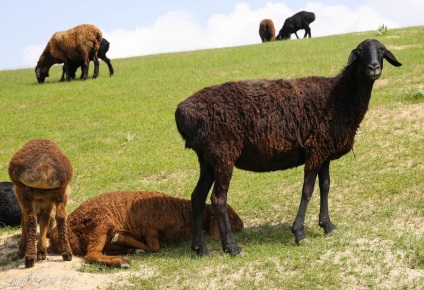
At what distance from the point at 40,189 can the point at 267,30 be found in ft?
120

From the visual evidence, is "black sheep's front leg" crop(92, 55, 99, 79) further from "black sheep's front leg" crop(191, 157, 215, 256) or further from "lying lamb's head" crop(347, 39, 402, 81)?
"lying lamb's head" crop(347, 39, 402, 81)

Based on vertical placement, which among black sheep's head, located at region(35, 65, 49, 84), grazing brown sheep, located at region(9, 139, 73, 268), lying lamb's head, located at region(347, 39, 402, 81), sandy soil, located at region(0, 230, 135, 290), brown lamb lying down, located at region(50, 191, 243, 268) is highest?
lying lamb's head, located at region(347, 39, 402, 81)

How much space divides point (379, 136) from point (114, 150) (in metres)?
6.30

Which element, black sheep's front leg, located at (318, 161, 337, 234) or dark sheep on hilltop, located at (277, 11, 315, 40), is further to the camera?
dark sheep on hilltop, located at (277, 11, 315, 40)

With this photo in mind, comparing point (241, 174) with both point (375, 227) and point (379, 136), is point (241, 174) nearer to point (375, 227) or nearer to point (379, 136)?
point (379, 136)

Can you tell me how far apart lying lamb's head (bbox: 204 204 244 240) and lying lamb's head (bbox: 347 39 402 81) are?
2750 mm

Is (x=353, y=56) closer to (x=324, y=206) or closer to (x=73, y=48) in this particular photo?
(x=324, y=206)

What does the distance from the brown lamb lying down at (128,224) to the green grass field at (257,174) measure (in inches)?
10.3

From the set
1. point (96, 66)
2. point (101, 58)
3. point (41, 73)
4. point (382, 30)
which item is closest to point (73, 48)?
point (96, 66)

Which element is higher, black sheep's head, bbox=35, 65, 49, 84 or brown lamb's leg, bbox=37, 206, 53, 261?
black sheep's head, bbox=35, 65, 49, 84

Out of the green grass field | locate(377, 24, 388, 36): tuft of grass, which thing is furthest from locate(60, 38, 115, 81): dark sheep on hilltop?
locate(377, 24, 388, 36): tuft of grass

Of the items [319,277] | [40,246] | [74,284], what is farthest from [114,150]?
[319,277]

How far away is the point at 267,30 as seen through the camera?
43.5m

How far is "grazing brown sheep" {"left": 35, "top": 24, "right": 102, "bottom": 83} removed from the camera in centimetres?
2598
